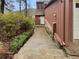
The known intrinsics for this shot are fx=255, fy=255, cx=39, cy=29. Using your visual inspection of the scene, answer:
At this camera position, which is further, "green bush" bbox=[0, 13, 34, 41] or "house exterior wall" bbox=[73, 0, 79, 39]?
"green bush" bbox=[0, 13, 34, 41]

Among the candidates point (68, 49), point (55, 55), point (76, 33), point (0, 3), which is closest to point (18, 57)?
point (55, 55)

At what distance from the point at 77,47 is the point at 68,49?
0.63 meters

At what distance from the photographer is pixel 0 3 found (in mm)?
30266

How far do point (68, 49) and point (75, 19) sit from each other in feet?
6.55

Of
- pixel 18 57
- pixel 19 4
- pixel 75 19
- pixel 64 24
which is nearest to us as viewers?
pixel 18 57

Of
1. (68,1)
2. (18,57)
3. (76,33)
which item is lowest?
(18,57)

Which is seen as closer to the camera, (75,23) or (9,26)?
(75,23)

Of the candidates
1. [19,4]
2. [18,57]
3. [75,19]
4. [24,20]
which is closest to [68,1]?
[75,19]

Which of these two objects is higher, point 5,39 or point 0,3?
point 0,3

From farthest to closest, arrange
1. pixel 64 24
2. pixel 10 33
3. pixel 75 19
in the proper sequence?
pixel 10 33 < pixel 64 24 < pixel 75 19

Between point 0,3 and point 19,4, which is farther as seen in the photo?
point 19,4

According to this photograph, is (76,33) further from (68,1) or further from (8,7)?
(8,7)

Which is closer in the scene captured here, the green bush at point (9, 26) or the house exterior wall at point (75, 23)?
the house exterior wall at point (75, 23)

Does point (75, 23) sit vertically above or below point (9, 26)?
above
